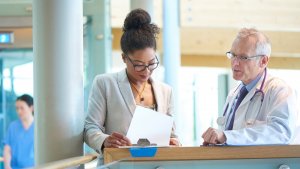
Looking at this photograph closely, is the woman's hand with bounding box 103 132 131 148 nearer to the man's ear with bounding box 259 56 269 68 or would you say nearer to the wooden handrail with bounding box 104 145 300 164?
the wooden handrail with bounding box 104 145 300 164

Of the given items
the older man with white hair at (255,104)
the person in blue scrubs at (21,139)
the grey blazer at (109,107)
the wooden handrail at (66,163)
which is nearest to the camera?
the wooden handrail at (66,163)

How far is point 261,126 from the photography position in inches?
91.3

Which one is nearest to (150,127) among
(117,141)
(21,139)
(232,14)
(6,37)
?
(117,141)

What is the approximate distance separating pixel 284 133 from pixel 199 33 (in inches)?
243

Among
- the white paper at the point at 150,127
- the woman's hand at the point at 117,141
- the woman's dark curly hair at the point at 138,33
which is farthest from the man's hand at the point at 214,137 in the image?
the woman's dark curly hair at the point at 138,33

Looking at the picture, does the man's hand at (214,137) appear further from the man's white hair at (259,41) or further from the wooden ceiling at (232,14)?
the wooden ceiling at (232,14)

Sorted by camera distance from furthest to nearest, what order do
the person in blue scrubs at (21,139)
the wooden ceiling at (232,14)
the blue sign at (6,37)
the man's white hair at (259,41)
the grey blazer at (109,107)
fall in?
1. the wooden ceiling at (232,14)
2. the blue sign at (6,37)
3. the person in blue scrubs at (21,139)
4. the man's white hair at (259,41)
5. the grey blazer at (109,107)

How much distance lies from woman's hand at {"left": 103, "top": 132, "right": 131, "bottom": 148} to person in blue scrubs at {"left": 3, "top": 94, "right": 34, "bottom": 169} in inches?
104

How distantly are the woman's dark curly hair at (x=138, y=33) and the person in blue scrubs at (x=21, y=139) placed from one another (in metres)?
2.48

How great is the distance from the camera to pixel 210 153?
2.15 m

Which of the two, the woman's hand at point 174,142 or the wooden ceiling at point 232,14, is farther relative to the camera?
the wooden ceiling at point 232,14

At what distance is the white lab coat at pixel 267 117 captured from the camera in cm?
226

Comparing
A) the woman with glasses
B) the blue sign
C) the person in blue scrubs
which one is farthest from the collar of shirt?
the blue sign

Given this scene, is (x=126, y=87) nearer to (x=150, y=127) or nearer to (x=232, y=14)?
(x=150, y=127)
